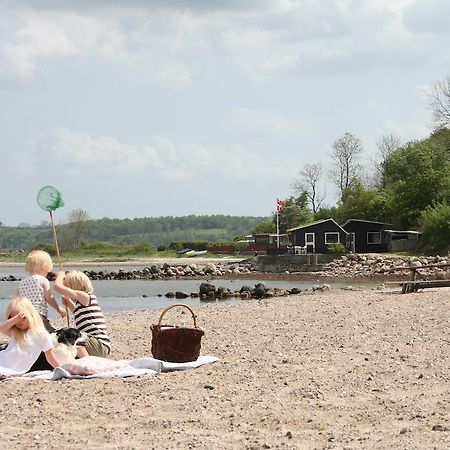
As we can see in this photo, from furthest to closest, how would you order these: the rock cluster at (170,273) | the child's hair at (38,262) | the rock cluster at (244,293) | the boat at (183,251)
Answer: the boat at (183,251) < the rock cluster at (170,273) < the rock cluster at (244,293) < the child's hair at (38,262)

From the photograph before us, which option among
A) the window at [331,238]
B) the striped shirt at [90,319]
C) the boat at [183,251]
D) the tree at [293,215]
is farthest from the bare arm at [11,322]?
the boat at [183,251]

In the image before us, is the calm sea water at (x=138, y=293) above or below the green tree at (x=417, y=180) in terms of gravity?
below

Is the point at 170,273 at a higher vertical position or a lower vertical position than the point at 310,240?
lower

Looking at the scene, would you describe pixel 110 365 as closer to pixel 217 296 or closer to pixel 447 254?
pixel 217 296

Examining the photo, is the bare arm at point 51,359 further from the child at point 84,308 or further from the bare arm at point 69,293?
the bare arm at point 69,293

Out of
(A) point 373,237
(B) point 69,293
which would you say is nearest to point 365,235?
(A) point 373,237

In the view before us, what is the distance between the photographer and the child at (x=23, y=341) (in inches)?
401

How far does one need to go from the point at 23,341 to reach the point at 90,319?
43.3 inches

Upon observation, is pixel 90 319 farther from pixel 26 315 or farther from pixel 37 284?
pixel 26 315

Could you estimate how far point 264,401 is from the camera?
885cm

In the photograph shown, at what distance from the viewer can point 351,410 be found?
8.36 meters

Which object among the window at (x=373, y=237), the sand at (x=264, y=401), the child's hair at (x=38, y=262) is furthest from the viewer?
the window at (x=373, y=237)

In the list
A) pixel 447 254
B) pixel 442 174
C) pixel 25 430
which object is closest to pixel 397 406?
pixel 25 430

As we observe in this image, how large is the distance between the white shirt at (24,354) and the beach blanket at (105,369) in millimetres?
139
